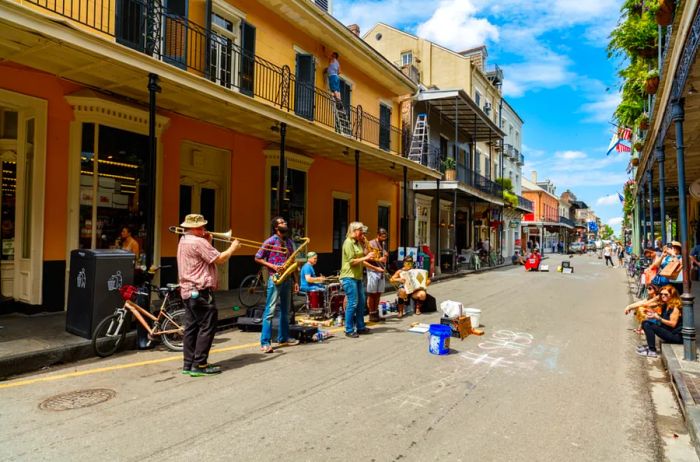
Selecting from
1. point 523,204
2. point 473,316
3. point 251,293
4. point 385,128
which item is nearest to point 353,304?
point 473,316

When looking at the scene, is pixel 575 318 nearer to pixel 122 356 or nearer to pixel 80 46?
pixel 122 356

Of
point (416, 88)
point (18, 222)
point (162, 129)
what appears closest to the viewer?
point (18, 222)

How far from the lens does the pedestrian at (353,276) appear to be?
6.94 metres

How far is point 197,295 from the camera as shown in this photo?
4.87m

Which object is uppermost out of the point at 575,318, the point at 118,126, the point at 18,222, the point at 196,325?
the point at 118,126

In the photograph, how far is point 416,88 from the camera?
1825cm

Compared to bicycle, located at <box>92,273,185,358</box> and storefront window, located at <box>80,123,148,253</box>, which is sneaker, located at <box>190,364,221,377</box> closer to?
bicycle, located at <box>92,273,185,358</box>

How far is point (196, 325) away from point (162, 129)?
5.53 metres

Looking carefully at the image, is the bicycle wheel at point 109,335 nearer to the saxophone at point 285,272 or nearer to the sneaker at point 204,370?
the sneaker at point 204,370

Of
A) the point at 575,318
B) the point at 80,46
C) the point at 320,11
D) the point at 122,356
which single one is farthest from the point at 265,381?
the point at 320,11

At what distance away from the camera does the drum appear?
8258 mm

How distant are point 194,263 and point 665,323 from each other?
644 cm

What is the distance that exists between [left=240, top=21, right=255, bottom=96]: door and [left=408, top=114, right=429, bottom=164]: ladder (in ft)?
28.7

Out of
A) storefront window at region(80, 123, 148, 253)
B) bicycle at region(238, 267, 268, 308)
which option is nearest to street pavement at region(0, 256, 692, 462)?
bicycle at region(238, 267, 268, 308)
